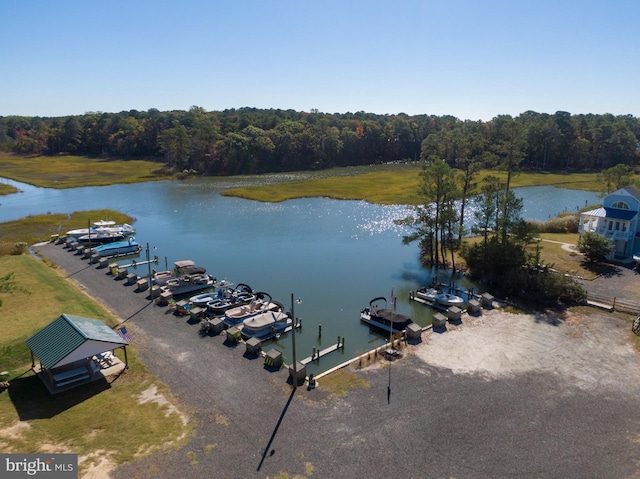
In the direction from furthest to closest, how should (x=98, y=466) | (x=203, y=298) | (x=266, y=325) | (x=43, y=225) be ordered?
(x=43, y=225)
(x=203, y=298)
(x=266, y=325)
(x=98, y=466)

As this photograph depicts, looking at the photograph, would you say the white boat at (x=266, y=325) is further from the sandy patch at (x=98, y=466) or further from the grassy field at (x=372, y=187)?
the grassy field at (x=372, y=187)

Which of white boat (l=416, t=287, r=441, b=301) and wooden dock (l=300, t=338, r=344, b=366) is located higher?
white boat (l=416, t=287, r=441, b=301)

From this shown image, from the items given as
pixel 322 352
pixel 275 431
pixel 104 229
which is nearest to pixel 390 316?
pixel 322 352

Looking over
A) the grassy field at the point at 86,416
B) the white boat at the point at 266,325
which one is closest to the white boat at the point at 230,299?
the white boat at the point at 266,325

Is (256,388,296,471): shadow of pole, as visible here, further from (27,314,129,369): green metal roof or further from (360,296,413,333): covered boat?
(360,296,413,333): covered boat

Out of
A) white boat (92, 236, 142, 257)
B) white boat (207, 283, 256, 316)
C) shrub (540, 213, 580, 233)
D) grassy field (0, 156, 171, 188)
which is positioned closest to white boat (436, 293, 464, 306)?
white boat (207, 283, 256, 316)

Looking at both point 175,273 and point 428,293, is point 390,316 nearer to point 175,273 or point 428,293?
point 428,293
